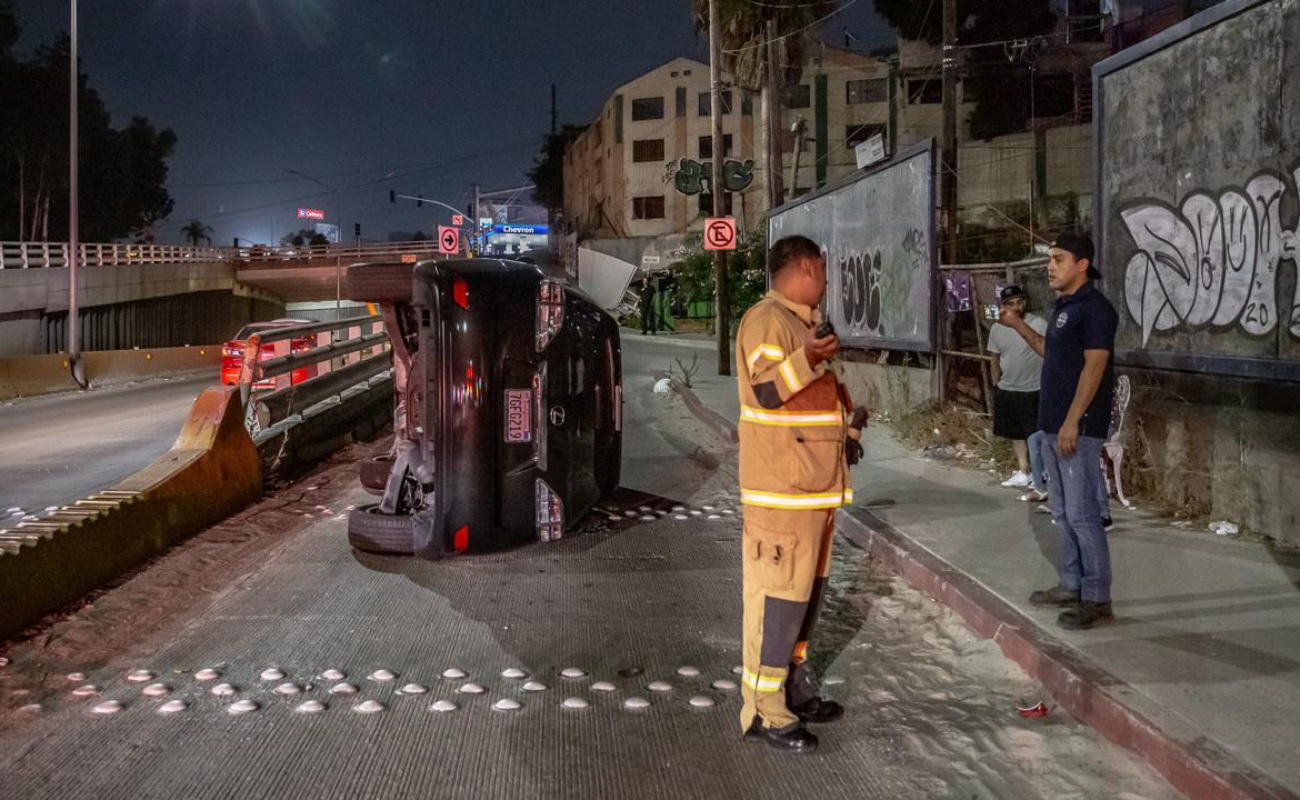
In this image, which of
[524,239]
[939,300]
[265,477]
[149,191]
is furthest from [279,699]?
[524,239]

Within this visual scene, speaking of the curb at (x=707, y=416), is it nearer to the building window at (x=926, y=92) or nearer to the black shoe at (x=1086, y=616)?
the black shoe at (x=1086, y=616)

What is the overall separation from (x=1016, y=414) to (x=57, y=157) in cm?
5835

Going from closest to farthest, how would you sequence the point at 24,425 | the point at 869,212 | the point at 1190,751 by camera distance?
the point at 1190,751 < the point at 869,212 < the point at 24,425

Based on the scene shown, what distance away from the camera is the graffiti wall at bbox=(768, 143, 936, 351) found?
12.4 meters

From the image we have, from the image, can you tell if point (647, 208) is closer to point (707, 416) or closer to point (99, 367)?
point (99, 367)

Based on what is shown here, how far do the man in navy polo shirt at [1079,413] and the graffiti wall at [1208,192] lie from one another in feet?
7.06

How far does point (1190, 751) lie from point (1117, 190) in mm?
5908

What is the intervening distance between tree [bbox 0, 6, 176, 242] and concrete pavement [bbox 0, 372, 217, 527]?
118ft

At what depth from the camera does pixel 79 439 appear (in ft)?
46.8

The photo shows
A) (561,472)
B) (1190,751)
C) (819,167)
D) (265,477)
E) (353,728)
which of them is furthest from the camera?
(819,167)

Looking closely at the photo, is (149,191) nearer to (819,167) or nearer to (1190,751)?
(819,167)

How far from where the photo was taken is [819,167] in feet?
167

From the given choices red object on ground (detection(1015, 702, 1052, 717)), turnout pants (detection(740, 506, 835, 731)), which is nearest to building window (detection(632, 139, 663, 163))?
red object on ground (detection(1015, 702, 1052, 717))

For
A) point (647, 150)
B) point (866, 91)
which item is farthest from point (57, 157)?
point (866, 91)
